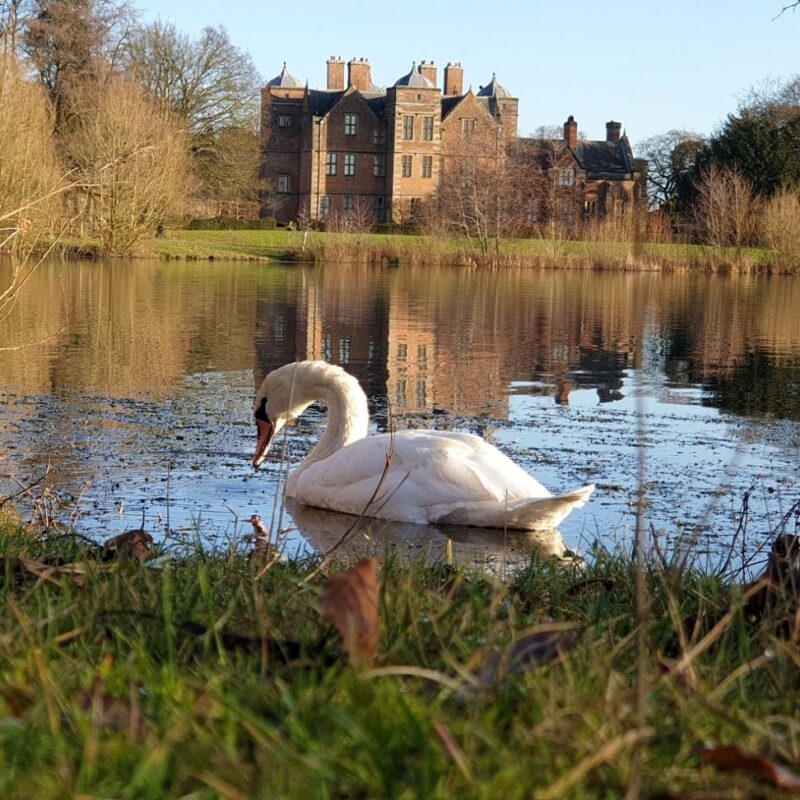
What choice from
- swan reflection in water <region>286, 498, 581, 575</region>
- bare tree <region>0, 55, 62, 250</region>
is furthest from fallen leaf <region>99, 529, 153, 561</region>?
bare tree <region>0, 55, 62, 250</region>

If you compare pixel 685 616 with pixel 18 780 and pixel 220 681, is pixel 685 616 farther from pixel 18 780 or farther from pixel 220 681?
pixel 18 780

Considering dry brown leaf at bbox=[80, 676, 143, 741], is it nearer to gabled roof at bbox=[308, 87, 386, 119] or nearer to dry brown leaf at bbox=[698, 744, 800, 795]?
dry brown leaf at bbox=[698, 744, 800, 795]

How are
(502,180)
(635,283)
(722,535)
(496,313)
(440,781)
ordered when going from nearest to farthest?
1. (440,781)
2. (722,535)
3. (496,313)
4. (635,283)
5. (502,180)

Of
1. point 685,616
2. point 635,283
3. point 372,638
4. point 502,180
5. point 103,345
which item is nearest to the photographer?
point 372,638

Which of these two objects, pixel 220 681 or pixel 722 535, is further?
pixel 722 535

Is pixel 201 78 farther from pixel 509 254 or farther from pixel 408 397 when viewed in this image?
pixel 408 397

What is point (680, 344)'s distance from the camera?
69.7ft

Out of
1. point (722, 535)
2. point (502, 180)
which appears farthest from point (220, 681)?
point (502, 180)

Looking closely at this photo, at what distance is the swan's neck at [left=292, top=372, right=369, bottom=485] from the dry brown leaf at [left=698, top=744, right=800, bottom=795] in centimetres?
639

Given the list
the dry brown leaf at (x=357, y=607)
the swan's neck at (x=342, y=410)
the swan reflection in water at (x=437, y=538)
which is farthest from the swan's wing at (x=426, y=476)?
the dry brown leaf at (x=357, y=607)

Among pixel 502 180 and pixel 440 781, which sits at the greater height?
pixel 502 180

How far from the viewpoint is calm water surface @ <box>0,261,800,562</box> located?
746 centimetres

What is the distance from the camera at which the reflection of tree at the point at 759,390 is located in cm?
1283

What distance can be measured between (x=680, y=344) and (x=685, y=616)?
18.4 meters
